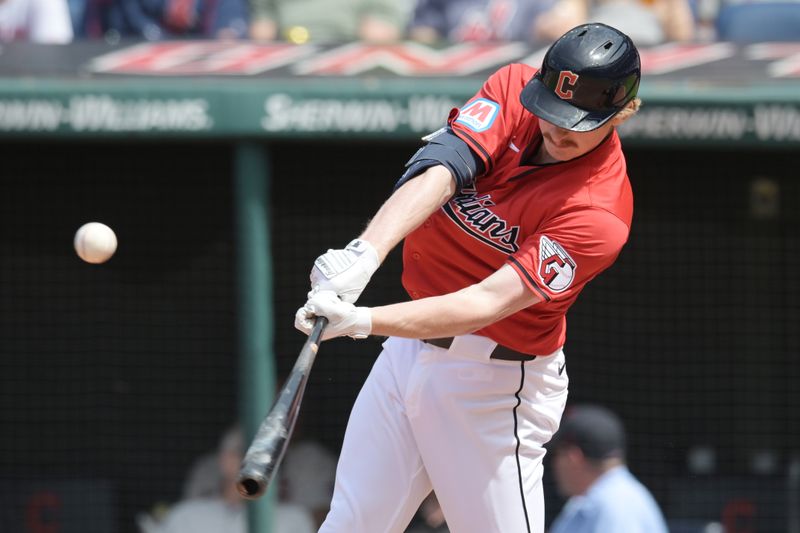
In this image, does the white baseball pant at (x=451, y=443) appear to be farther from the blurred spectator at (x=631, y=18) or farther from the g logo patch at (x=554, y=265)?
the blurred spectator at (x=631, y=18)

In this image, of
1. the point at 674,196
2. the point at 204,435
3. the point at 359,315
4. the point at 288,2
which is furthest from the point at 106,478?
the point at 359,315

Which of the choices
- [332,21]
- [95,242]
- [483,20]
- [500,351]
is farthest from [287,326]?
[500,351]

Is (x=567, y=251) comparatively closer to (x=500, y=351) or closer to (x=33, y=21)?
(x=500, y=351)

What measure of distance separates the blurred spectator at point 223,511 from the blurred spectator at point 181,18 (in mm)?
1663

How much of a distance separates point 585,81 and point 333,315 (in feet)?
2.52

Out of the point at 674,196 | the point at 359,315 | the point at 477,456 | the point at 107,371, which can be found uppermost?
the point at 359,315

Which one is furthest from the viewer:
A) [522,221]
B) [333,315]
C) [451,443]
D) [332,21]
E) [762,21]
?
[332,21]

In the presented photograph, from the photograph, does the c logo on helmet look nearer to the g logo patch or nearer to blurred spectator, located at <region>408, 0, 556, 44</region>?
the g logo patch

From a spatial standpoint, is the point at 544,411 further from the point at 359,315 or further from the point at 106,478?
the point at 106,478

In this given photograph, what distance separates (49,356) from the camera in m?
5.26

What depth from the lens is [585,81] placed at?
8.85 feet

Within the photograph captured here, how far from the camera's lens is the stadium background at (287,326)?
5.11m

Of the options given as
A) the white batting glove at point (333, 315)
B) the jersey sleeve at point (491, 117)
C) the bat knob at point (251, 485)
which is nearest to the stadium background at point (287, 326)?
the jersey sleeve at point (491, 117)

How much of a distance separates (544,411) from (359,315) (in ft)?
2.53
